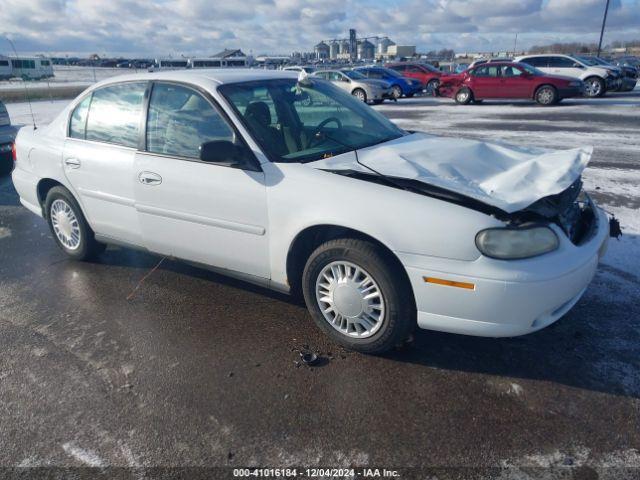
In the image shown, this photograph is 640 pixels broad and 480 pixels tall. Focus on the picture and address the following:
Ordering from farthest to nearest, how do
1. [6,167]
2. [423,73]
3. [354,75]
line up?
[423,73], [354,75], [6,167]

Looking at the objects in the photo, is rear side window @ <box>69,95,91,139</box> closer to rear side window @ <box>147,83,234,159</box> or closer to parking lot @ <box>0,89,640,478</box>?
rear side window @ <box>147,83,234,159</box>

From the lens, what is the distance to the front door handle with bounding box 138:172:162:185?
3.74m

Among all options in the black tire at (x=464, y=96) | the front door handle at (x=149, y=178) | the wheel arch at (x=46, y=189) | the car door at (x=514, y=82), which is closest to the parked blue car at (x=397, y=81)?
the black tire at (x=464, y=96)

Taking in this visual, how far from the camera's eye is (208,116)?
11.9 feet

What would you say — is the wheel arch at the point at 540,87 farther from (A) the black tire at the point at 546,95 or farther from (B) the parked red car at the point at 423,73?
(B) the parked red car at the point at 423,73

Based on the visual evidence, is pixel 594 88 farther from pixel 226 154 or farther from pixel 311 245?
pixel 226 154

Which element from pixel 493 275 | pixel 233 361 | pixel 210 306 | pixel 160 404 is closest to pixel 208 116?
pixel 210 306

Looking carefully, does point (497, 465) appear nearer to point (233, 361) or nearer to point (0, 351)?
point (233, 361)

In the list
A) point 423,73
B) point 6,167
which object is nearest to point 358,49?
point 423,73

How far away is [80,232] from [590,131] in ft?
35.5

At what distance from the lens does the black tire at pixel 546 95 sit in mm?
17625

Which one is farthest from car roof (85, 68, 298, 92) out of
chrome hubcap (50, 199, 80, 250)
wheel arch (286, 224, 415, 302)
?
wheel arch (286, 224, 415, 302)

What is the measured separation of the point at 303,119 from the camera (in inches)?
153

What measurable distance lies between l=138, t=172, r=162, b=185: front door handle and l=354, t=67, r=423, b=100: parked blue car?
66.9 ft
